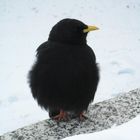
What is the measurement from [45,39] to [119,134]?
5.75m

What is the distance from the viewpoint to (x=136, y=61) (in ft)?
22.5

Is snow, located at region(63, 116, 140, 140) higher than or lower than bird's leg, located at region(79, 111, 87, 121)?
higher

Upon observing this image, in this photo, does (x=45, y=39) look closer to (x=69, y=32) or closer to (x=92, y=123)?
(x=69, y=32)

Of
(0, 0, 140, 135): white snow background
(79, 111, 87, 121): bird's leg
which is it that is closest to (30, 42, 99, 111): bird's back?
(79, 111, 87, 121): bird's leg

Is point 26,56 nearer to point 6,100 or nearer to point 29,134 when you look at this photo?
point 6,100

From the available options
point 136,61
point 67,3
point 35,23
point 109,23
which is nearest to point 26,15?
point 35,23

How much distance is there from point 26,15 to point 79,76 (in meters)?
5.44

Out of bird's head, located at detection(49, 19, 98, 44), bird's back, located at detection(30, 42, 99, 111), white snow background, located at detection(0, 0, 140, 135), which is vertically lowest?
white snow background, located at detection(0, 0, 140, 135)

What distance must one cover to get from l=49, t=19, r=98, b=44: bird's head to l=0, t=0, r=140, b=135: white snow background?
209 cm

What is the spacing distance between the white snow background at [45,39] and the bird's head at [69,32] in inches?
82.4

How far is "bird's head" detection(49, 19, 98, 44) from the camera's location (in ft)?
11.6

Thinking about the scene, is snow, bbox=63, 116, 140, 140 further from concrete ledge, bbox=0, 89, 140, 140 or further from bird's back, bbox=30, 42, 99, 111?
bird's back, bbox=30, 42, 99, 111

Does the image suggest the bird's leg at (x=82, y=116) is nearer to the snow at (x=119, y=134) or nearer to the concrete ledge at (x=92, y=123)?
the concrete ledge at (x=92, y=123)

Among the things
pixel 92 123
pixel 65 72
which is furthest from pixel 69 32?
pixel 92 123
